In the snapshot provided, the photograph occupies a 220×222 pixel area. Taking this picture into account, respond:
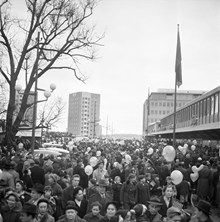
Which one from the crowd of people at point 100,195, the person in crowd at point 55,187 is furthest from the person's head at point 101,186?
the person in crowd at point 55,187

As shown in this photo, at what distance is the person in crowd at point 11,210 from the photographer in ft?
19.8

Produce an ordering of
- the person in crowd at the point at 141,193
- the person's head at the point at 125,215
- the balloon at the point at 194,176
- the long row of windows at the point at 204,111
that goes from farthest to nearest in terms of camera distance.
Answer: the long row of windows at the point at 204,111 → the balloon at the point at 194,176 → the person in crowd at the point at 141,193 → the person's head at the point at 125,215

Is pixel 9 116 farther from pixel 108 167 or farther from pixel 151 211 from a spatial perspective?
pixel 151 211

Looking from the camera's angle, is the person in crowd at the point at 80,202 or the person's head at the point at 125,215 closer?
the person's head at the point at 125,215

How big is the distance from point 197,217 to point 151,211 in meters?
1.36

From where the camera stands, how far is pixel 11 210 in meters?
6.15

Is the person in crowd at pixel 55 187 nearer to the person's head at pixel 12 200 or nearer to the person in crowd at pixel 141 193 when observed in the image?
the person in crowd at pixel 141 193

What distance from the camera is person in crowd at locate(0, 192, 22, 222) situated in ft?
19.8

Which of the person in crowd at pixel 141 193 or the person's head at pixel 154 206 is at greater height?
the person's head at pixel 154 206

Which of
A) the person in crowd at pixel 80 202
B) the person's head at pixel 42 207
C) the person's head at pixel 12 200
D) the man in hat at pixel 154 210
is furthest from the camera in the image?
the person in crowd at pixel 80 202

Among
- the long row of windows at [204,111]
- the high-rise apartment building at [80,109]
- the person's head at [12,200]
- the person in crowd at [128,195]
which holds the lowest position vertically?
the person in crowd at [128,195]

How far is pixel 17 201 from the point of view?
6379 mm

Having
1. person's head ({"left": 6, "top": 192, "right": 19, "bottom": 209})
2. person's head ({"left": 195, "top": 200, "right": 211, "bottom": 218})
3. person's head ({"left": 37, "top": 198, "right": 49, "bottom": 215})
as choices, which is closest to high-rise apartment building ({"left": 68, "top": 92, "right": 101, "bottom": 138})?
person's head ({"left": 6, "top": 192, "right": 19, "bottom": 209})

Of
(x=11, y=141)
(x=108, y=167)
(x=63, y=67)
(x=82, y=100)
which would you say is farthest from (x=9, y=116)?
(x=82, y=100)
